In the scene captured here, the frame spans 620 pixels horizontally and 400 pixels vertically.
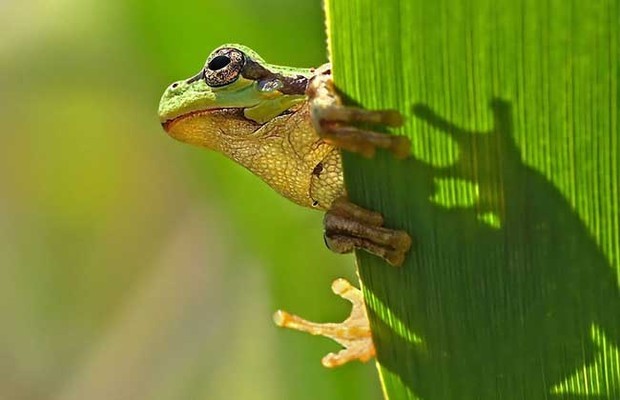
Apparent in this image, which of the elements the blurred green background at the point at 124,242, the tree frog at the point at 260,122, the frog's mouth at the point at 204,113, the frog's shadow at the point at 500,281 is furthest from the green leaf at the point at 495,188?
the blurred green background at the point at 124,242

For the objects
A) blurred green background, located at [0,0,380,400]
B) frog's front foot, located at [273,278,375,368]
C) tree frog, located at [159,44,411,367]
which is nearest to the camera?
tree frog, located at [159,44,411,367]

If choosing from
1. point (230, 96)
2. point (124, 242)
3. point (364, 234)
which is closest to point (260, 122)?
point (230, 96)

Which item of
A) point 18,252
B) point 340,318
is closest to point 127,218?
point 18,252

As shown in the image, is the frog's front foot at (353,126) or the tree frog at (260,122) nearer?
the frog's front foot at (353,126)

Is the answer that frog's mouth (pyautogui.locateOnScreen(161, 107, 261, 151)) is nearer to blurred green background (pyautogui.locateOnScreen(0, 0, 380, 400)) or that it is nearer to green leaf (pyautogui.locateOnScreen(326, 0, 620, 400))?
green leaf (pyautogui.locateOnScreen(326, 0, 620, 400))

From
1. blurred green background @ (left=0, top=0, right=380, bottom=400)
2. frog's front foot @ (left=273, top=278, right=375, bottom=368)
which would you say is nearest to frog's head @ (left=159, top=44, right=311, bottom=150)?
frog's front foot @ (left=273, top=278, right=375, bottom=368)

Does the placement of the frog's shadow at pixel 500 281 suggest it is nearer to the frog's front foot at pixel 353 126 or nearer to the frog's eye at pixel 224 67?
the frog's front foot at pixel 353 126

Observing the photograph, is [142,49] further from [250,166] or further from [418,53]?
[418,53]

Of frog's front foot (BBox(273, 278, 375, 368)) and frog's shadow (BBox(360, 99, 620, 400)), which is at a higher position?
frog's shadow (BBox(360, 99, 620, 400))
